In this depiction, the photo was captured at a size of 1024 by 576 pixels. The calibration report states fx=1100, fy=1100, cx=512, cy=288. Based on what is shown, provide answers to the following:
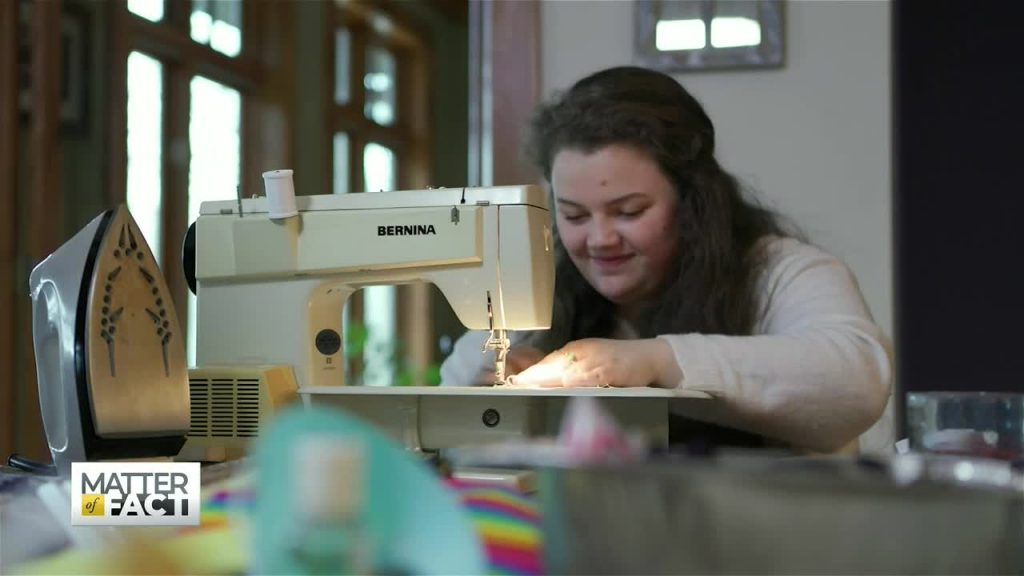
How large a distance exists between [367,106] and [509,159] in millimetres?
3827

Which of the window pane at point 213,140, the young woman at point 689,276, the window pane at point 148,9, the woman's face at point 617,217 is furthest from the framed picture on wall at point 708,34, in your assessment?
the window pane at point 213,140

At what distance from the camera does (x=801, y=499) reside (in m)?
0.36

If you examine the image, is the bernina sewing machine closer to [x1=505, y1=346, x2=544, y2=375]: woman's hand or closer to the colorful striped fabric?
[x1=505, y1=346, x2=544, y2=375]: woman's hand

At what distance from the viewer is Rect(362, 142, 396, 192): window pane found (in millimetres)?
5988

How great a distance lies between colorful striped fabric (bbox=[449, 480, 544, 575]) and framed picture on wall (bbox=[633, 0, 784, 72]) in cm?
169

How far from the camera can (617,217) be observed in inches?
59.0

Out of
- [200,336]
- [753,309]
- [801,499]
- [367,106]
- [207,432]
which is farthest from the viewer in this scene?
[367,106]

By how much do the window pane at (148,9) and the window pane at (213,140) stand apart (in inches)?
13.2

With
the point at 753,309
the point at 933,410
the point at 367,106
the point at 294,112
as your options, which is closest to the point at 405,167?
the point at 367,106

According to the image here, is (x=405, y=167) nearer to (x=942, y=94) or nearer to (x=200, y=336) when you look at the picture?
(x=942, y=94)

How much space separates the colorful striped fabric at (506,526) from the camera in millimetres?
488

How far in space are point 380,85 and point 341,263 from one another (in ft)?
17.6

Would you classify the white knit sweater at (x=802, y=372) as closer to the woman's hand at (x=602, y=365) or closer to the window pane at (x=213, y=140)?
the woman's hand at (x=602, y=365)

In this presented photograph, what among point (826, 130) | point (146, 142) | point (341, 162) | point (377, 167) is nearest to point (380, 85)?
point (377, 167)
